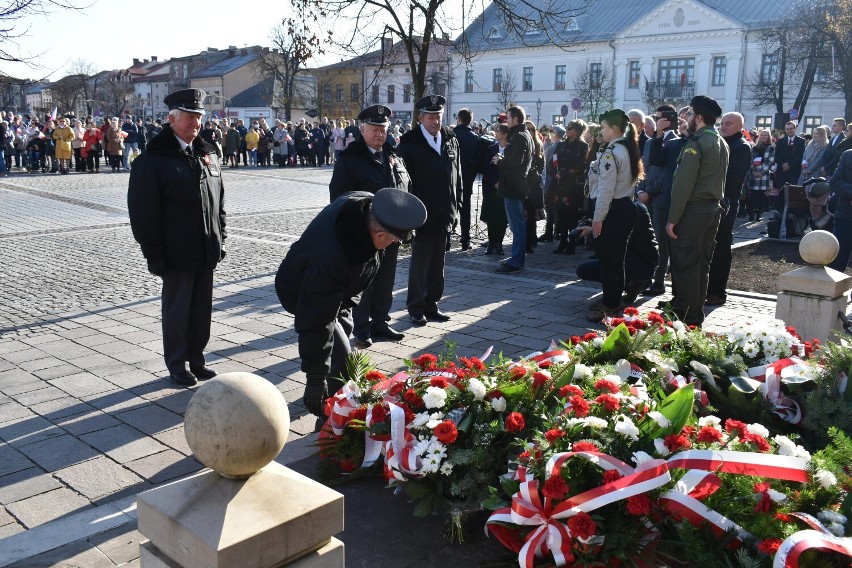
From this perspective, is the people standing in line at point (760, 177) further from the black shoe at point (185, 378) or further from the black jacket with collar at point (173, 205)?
the black shoe at point (185, 378)

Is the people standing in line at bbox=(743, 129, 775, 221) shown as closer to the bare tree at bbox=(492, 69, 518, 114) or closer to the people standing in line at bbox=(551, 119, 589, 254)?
the people standing in line at bbox=(551, 119, 589, 254)

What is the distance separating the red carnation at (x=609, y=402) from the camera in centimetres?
360

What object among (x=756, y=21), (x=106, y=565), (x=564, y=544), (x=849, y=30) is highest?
(x=756, y=21)

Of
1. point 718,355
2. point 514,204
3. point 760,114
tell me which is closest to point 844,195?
point 514,204

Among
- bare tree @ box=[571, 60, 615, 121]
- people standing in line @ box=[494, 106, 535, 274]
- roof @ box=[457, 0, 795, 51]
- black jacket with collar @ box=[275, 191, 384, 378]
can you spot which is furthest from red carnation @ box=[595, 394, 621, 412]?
bare tree @ box=[571, 60, 615, 121]

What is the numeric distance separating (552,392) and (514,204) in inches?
255

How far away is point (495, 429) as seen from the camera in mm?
3812

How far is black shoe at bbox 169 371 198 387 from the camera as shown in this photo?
573 centimetres

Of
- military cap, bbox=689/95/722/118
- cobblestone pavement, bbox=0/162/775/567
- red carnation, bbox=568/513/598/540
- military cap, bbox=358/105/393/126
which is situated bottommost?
cobblestone pavement, bbox=0/162/775/567

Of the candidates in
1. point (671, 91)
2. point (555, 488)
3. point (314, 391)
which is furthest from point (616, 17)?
point (555, 488)

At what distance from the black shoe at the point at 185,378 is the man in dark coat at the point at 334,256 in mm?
1797

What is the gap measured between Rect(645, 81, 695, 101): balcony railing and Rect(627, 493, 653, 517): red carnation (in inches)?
2276

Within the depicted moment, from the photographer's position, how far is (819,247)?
6.55 metres

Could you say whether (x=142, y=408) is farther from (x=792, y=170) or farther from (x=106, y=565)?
(x=792, y=170)
